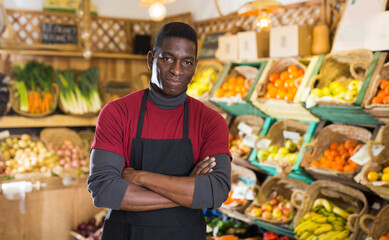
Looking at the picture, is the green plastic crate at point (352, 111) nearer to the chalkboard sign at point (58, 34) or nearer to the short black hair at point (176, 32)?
the short black hair at point (176, 32)

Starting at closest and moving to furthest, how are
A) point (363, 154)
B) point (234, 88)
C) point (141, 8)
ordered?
point (363, 154), point (234, 88), point (141, 8)

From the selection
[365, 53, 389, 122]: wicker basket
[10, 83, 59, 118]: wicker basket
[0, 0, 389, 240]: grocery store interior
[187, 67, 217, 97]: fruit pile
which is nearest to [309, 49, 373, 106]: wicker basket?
[0, 0, 389, 240]: grocery store interior

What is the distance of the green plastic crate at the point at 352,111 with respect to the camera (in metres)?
2.78

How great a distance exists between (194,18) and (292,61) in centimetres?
216

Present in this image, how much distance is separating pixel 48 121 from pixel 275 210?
277 cm

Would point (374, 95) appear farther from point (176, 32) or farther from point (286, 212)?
point (176, 32)

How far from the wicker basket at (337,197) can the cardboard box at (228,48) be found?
5.19ft

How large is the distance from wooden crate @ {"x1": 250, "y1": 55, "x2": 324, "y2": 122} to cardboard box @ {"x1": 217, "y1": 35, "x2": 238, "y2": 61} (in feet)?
1.68

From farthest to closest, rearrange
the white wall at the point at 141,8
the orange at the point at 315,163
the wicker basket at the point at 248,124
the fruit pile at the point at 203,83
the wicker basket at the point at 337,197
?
the white wall at the point at 141,8 → the fruit pile at the point at 203,83 → the wicker basket at the point at 248,124 → the orange at the point at 315,163 → the wicker basket at the point at 337,197

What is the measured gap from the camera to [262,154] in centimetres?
365

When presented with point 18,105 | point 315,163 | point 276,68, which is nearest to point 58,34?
point 18,105

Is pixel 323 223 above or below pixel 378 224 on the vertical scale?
below

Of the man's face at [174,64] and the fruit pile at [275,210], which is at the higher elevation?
the man's face at [174,64]

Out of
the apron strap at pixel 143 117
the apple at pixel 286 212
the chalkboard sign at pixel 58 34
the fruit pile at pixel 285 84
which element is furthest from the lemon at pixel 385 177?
the chalkboard sign at pixel 58 34
